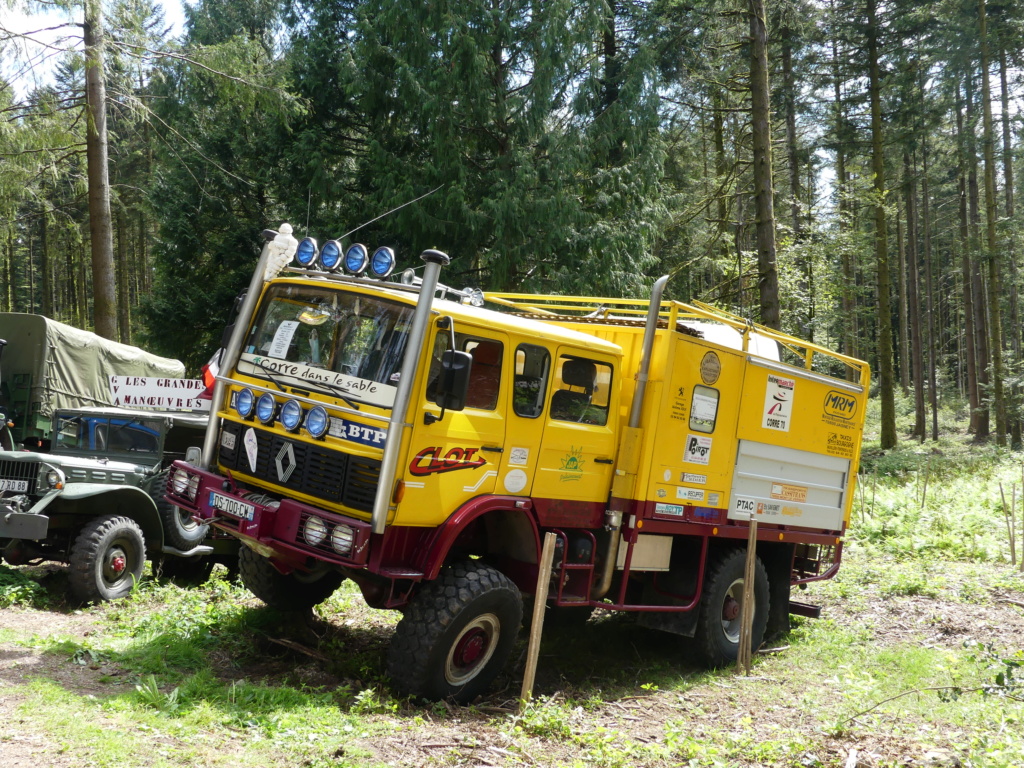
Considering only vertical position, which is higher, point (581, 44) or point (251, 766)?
point (581, 44)

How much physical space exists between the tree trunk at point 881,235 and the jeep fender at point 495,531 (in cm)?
1917

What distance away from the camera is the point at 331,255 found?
627 centimetres

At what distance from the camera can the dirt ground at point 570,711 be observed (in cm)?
495

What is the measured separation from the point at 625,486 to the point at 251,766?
3.52 meters

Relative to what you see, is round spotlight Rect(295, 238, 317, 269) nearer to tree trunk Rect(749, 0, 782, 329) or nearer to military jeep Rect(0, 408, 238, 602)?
military jeep Rect(0, 408, 238, 602)

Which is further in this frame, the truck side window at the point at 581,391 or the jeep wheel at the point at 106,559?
the jeep wheel at the point at 106,559

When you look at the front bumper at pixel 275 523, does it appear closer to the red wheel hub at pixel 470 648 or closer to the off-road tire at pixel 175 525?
the red wheel hub at pixel 470 648

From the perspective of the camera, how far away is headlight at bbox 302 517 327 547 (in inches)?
221

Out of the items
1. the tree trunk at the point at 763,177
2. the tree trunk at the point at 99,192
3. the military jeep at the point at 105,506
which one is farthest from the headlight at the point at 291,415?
the tree trunk at the point at 99,192

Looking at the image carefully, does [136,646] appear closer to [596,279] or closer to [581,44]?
[596,279]

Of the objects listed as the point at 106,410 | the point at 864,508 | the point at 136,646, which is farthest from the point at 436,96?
the point at 136,646

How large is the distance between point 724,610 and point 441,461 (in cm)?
376

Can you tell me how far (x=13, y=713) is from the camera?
486 centimetres

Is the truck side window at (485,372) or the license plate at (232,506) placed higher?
the truck side window at (485,372)
